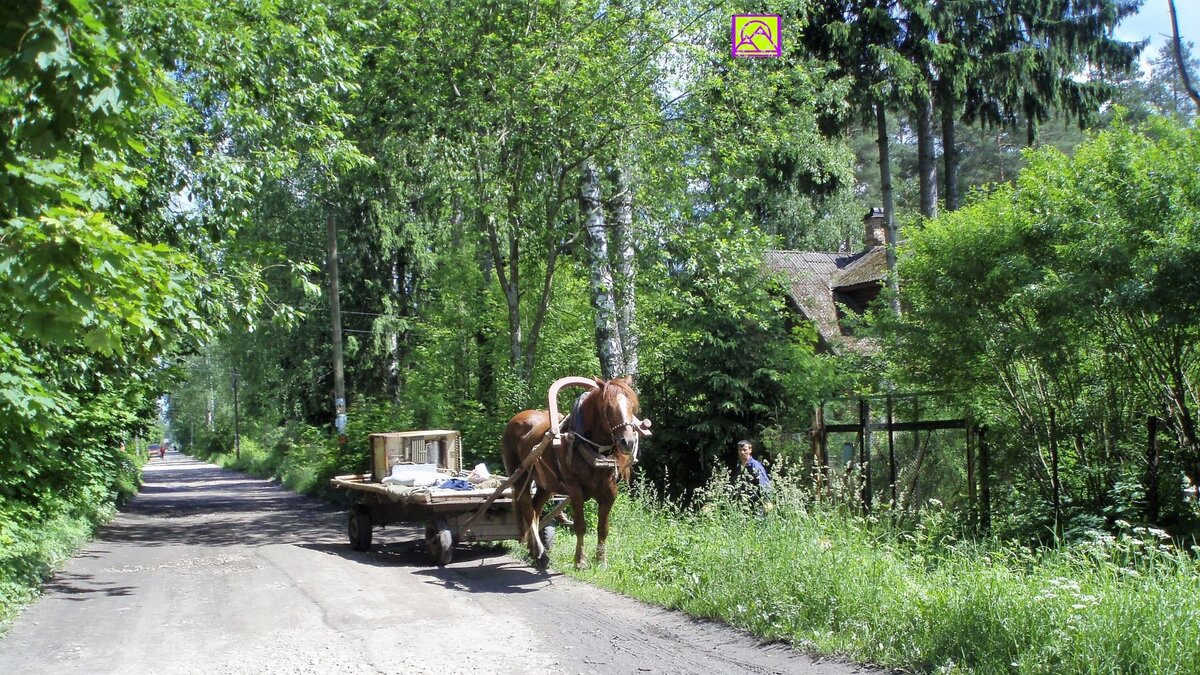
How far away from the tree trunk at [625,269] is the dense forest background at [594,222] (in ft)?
0.22

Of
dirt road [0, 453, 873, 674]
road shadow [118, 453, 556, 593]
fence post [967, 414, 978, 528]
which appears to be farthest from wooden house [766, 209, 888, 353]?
dirt road [0, 453, 873, 674]

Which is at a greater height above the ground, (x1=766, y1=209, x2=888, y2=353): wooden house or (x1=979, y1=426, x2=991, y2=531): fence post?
(x1=766, y1=209, x2=888, y2=353): wooden house

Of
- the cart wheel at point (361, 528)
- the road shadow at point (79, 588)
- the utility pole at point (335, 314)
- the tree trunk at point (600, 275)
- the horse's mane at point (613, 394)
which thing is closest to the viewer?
the horse's mane at point (613, 394)

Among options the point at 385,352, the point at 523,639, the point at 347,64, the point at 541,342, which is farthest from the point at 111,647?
the point at 385,352

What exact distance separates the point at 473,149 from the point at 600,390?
9.24 metres

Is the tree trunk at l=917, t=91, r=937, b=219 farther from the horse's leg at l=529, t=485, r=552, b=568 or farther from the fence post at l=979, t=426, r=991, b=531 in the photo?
the horse's leg at l=529, t=485, r=552, b=568

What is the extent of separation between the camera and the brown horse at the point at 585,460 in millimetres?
9992

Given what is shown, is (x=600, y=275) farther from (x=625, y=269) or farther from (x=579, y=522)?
(x=579, y=522)

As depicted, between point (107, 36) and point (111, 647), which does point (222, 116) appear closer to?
point (111, 647)

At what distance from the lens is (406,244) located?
33875mm

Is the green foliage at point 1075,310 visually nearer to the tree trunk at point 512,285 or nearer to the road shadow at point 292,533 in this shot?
the road shadow at point 292,533

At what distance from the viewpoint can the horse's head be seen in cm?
974

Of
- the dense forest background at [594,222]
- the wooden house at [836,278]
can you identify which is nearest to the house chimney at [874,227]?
the wooden house at [836,278]

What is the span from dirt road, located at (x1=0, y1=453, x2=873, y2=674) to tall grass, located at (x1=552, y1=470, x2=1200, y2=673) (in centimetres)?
32
